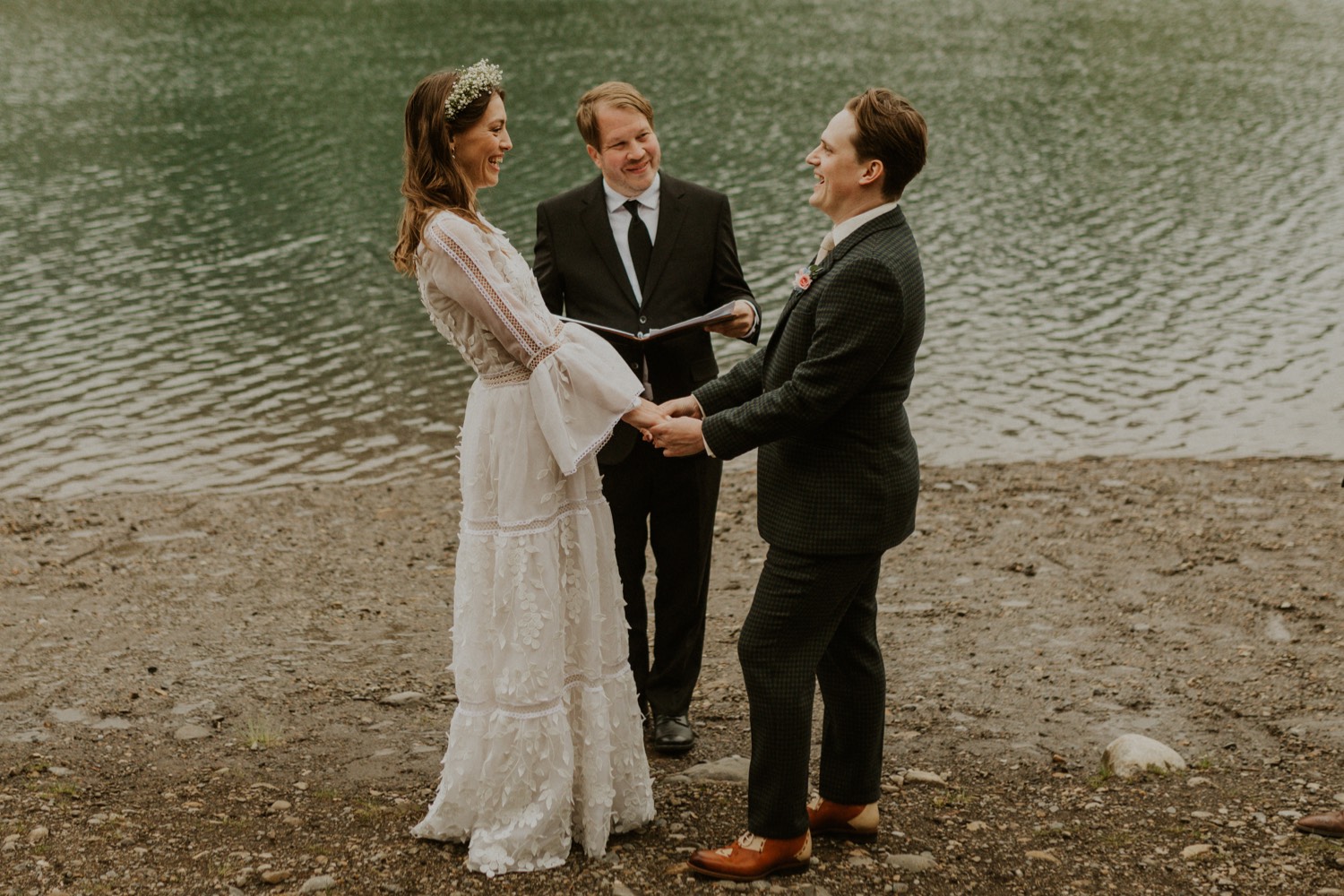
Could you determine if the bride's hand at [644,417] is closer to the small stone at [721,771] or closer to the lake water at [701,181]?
the small stone at [721,771]

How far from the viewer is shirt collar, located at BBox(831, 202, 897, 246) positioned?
13.9ft

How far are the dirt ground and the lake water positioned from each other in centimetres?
222

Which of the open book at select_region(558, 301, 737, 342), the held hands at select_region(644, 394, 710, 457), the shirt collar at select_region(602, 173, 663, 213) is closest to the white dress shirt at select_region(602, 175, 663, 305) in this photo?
the shirt collar at select_region(602, 173, 663, 213)

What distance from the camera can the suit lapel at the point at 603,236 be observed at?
18.5ft

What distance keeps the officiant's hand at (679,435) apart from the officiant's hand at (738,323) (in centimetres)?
68

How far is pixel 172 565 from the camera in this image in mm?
8773

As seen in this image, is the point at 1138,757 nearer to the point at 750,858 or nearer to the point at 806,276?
the point at 750,858

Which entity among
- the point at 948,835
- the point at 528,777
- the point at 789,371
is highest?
the point at 789,371

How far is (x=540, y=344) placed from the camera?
4.47 m

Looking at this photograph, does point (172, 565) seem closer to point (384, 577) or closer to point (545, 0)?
point (384, 577)

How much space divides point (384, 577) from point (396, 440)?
3.76 metres

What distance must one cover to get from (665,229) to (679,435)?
1391 mm

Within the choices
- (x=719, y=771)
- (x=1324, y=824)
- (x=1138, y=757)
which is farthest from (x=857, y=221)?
(x=1324, y=824)

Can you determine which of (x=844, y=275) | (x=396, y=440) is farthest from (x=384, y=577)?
(x=844, y=275)
